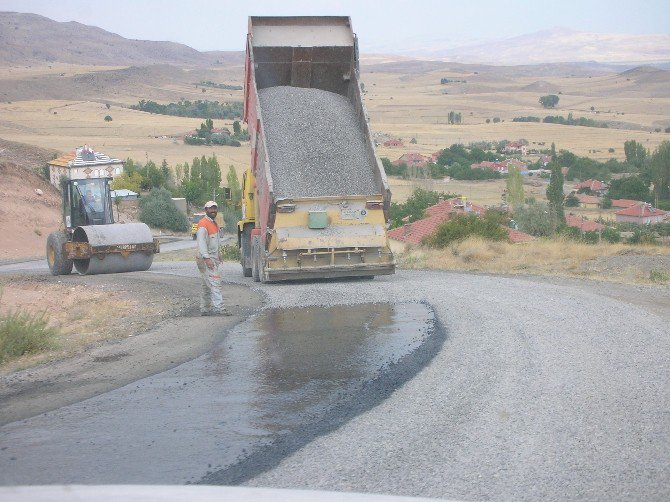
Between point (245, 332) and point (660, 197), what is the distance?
5939 centimetres

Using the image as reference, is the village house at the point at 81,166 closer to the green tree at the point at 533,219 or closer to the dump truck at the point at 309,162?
the green tree at the point at 533,219

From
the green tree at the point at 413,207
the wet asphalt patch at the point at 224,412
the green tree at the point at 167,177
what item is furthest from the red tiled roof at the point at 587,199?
the wet asphalt patch at the point at 224,412

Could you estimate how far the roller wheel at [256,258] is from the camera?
1670 cm

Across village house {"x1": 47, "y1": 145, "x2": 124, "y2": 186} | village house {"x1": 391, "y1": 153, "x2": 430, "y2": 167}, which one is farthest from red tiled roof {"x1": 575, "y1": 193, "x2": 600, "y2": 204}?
village house {"x1": 47, "y1": 145, "x2": 124, "y2": 186}

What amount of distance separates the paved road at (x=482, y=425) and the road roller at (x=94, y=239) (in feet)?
38.1

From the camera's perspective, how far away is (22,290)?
19.0 metres

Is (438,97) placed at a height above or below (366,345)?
above

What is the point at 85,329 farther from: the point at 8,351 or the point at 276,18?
the point at 276,18

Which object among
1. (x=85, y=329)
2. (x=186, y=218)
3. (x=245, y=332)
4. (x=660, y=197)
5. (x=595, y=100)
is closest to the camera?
(x=245, y=332)

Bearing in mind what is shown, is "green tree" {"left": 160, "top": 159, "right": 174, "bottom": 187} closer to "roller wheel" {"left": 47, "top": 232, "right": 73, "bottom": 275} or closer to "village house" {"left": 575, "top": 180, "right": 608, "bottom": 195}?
"village house" {"left": 575, "top": 180, "right": 608, "bottom": 195}

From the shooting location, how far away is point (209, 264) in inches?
500

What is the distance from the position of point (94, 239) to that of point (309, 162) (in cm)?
726

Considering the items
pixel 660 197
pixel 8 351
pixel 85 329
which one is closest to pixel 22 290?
pixel 85 329

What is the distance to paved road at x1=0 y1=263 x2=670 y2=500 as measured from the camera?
5484 millimetres
